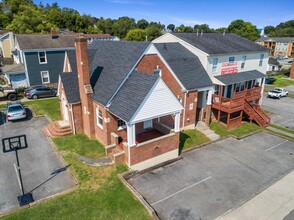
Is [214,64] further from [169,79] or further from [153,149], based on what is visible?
[153,149]

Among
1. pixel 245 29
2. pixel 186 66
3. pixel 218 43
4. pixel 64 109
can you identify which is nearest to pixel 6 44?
pixel 64 109

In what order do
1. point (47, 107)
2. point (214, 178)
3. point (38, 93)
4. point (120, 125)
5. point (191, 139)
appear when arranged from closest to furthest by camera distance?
point (214, 178) < point (120, 125) < point (191, 139) < point (47, 107) < point (38, 93)

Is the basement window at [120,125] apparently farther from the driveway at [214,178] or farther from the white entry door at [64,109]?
the white entry door at [64,109]

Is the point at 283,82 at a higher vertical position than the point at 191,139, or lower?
higher

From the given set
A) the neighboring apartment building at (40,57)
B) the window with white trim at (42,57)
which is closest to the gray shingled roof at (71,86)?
the neighboring apartment building at (40,57)

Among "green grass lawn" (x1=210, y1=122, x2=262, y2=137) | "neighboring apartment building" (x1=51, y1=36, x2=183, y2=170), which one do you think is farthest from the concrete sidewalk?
"green grass lawn" (x1=210, y1=122, x2=262, y2=137)

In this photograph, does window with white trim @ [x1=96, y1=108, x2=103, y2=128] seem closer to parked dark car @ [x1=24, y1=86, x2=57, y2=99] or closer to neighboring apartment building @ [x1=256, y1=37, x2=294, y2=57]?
parked dark car @ [x1=24, y1=86, x2=57, y2=99]
